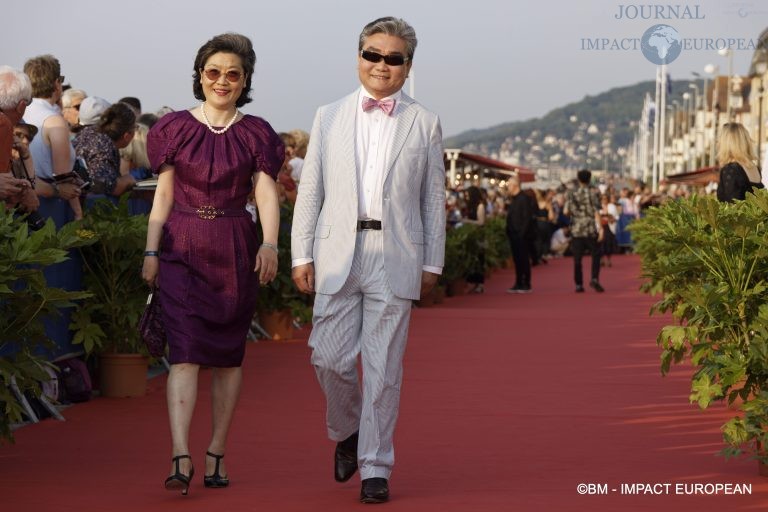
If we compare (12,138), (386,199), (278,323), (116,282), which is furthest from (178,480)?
(278,323)

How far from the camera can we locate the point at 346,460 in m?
7.18

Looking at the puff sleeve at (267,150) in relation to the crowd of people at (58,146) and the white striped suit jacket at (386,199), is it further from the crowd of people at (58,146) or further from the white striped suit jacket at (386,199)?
the crowd of people at (58,146)

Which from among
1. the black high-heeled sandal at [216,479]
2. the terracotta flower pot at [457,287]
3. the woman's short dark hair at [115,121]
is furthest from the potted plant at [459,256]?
the black high-heeled sandal at [216,479]

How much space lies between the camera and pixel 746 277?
8.52 m

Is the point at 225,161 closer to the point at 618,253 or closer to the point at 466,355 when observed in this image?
the point at 466,355

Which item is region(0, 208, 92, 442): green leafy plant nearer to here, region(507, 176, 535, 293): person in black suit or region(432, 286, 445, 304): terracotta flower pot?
region(432, 286, 445, 304): terracotta flower pot

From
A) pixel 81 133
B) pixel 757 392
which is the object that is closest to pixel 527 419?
pixel 757 392

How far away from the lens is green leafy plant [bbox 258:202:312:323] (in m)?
14.7

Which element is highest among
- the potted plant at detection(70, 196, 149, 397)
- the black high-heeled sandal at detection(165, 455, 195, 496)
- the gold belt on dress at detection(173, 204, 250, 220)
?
the gold belt on dress at detection(173, 204, 250, 220)

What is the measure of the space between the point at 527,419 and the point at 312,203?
3.03m

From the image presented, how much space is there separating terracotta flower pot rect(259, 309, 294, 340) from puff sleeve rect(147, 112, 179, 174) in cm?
794

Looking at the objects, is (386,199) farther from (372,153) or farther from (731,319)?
(731,319)

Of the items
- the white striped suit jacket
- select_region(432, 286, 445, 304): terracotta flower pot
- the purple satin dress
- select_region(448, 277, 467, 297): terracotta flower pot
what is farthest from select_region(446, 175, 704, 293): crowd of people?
the purple satin dress

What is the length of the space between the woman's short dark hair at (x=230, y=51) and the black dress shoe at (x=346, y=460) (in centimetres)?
165
